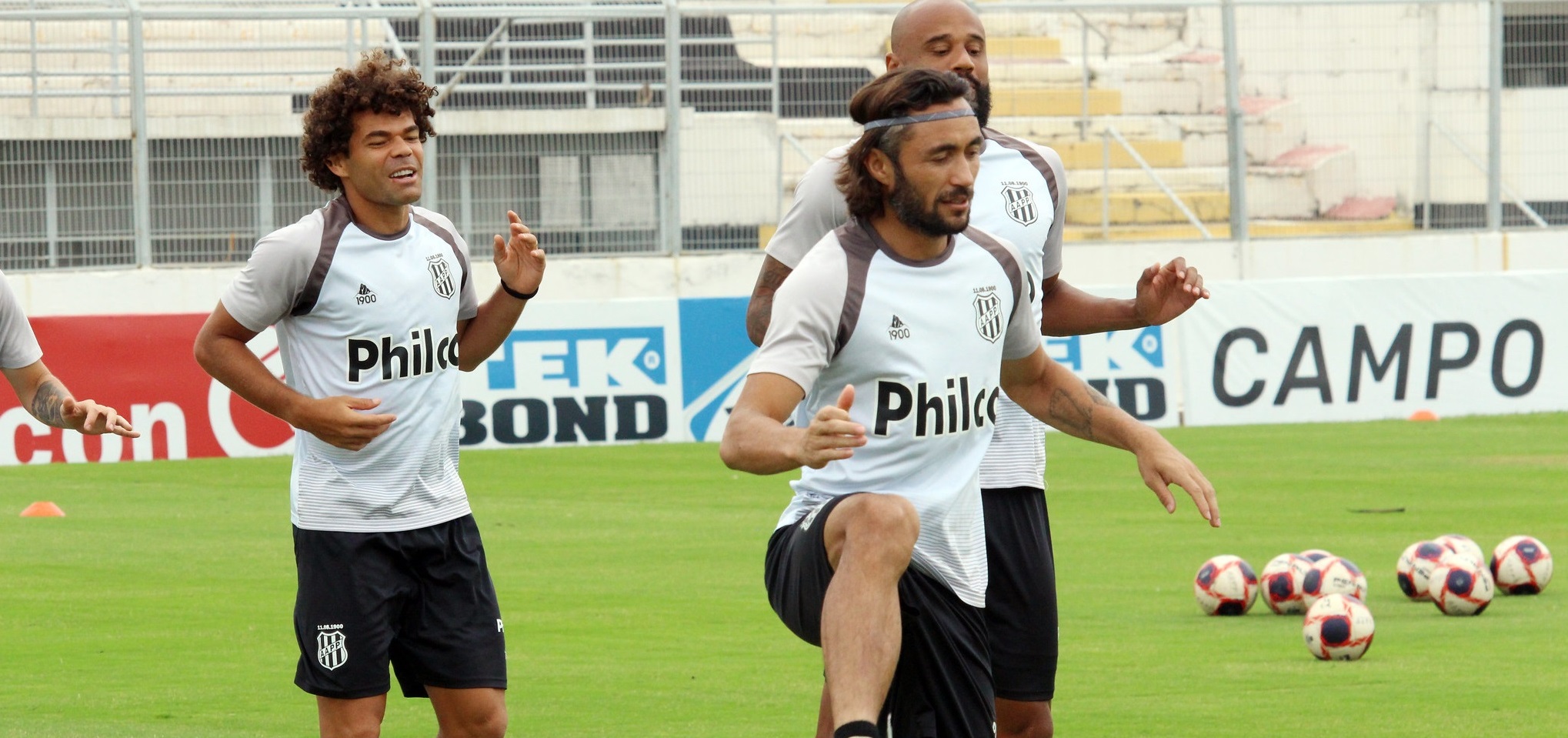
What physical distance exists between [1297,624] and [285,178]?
12426mm

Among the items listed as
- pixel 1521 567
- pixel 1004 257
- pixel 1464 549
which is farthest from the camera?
pixel 1521 567

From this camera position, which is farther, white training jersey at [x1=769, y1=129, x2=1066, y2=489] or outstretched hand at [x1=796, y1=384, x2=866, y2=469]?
white training jersey at [x1=769, y1=129, x2=1066, y2=489]

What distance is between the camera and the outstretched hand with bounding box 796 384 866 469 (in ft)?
13.7

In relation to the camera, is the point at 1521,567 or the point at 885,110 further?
the point at 1521,567

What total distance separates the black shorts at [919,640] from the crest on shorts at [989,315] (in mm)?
501

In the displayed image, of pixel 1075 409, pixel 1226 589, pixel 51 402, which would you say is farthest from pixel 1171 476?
pixel 1226 589

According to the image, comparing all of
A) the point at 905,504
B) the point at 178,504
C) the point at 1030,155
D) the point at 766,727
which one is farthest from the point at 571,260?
the point at 905,504

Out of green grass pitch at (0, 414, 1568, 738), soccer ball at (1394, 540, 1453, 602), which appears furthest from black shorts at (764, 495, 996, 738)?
soccer ball at (1394, 540, 1453, 602)

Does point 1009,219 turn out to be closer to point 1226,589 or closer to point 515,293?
point 515,293

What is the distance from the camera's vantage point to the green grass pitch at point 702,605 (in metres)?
7.78

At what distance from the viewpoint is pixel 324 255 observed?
5.79 metres

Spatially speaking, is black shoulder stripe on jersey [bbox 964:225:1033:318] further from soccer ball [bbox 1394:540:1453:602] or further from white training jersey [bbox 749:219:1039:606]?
soccer ball [bbox 1394:540:1453:602]

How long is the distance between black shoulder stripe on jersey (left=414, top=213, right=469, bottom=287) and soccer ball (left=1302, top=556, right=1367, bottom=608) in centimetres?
482

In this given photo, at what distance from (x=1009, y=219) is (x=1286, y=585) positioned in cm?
465
